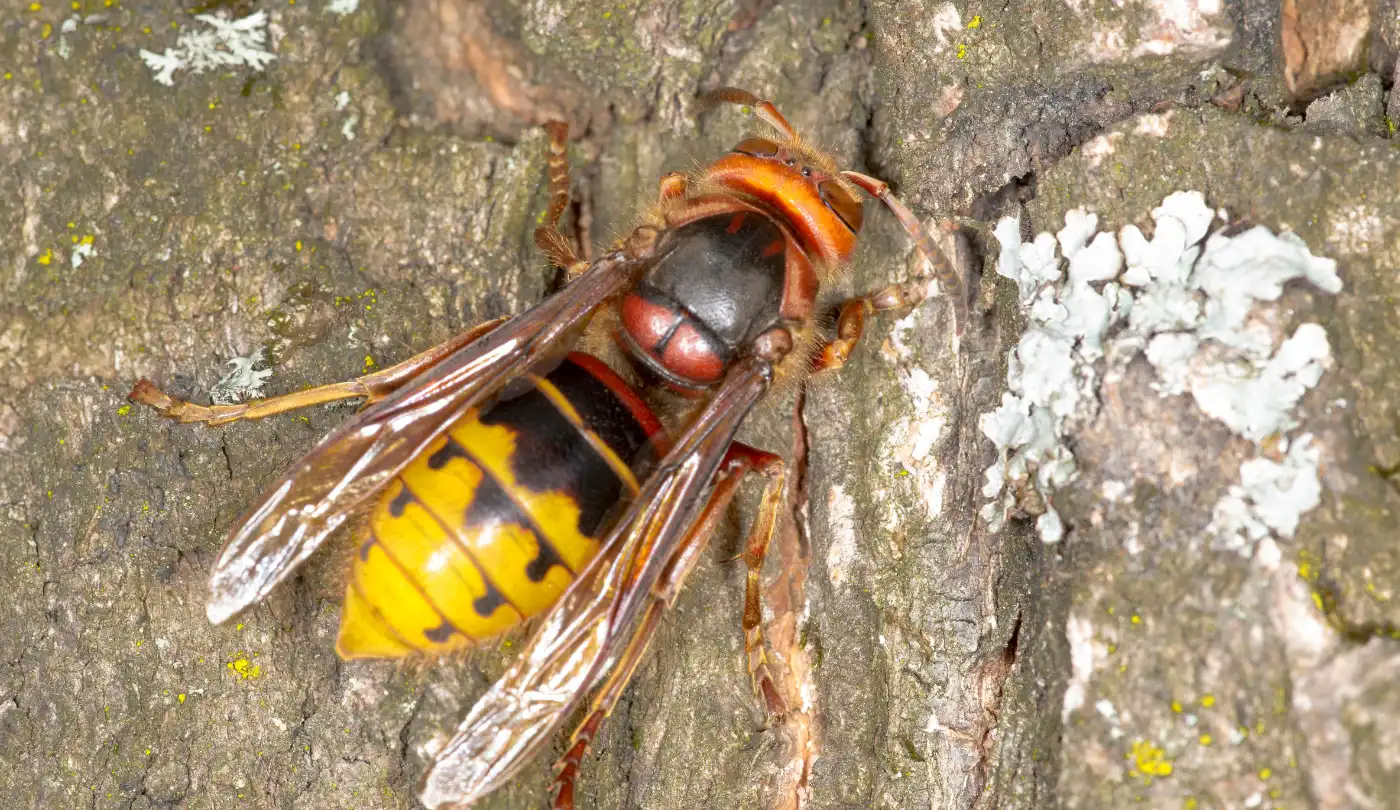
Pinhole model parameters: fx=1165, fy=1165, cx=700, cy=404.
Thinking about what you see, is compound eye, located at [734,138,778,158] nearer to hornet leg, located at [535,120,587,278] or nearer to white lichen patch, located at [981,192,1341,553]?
hornet leg, located at [535,120,587,278]

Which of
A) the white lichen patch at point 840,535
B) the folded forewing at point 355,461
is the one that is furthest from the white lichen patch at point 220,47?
the white lichen patch at point 840,535

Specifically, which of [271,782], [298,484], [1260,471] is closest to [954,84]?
[1260,471]

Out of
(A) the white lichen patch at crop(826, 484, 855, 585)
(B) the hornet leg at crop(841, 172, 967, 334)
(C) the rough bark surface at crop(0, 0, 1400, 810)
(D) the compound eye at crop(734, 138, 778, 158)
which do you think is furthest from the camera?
(D) the compound eye at crop(734, 138, 778, 158)

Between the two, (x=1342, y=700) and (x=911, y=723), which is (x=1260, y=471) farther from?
(x=911, y=723)

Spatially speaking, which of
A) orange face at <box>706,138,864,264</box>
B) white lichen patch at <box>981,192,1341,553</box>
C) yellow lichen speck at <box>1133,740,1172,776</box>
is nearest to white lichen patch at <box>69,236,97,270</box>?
orange face at <box>706,138,864,264</box>

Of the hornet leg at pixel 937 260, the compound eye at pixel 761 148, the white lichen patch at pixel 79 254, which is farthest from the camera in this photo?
the compound eye at pixel 761 148

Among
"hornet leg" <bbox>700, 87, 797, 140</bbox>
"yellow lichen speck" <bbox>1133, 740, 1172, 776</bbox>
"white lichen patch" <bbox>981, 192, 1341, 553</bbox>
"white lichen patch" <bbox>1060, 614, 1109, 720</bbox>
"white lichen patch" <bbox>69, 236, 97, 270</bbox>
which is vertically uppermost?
"hornet leg" <bbox>700, 87, 797, 140</bbox>

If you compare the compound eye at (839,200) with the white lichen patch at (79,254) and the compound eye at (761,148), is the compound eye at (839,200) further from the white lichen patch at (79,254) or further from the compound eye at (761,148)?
the white lichen patch at (79,254)
